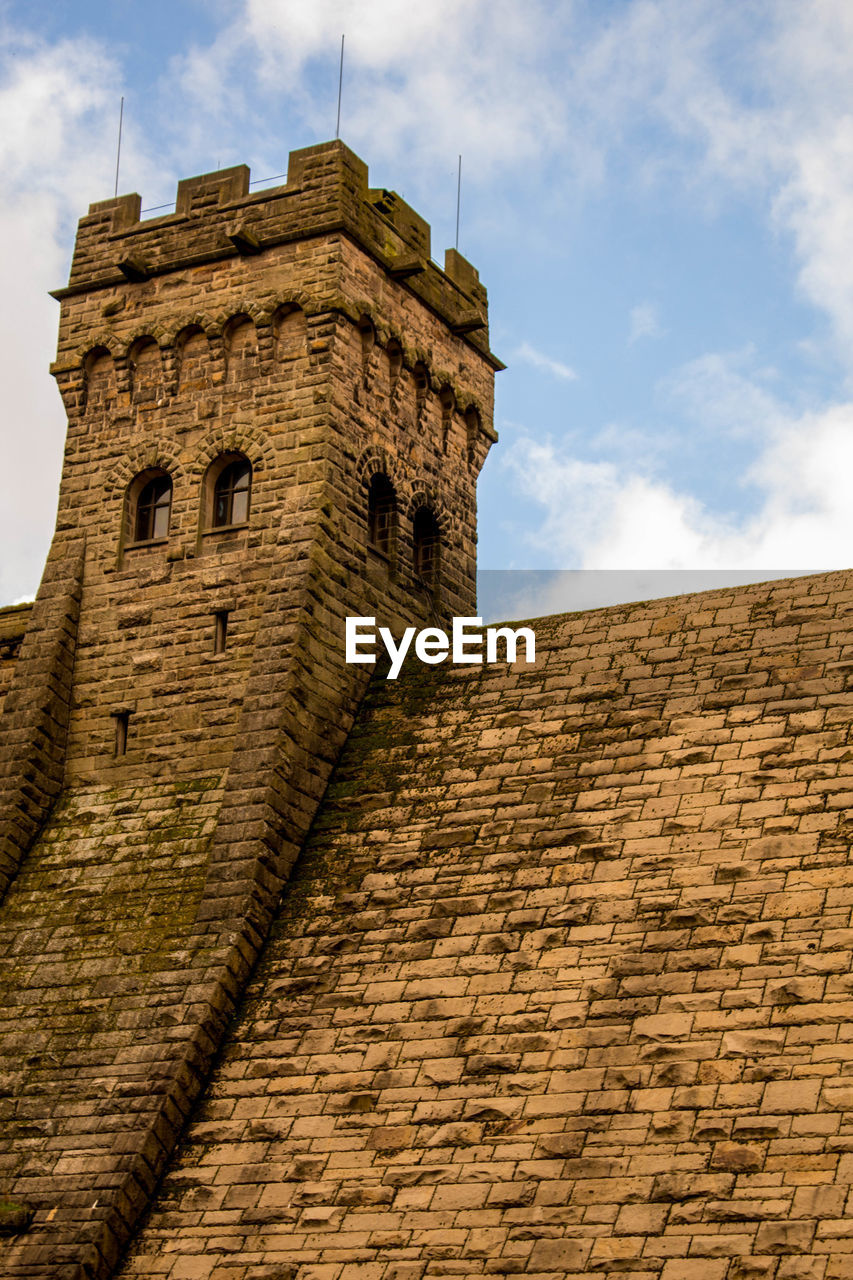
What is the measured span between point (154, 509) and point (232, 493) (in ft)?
3.83

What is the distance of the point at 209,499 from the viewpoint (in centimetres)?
2292

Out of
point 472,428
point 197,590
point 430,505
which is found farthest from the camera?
point 472,428

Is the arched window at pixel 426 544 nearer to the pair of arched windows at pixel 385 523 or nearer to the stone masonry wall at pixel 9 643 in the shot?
the pair of arched windows at pixel 385 523

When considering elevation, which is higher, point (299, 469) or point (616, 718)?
point (299, 469)

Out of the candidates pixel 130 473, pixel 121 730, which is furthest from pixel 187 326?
pixel 121 730

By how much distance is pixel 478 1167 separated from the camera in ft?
49.6

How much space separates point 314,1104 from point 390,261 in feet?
39.1

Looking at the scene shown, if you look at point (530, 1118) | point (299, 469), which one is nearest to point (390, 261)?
point (299, 469)

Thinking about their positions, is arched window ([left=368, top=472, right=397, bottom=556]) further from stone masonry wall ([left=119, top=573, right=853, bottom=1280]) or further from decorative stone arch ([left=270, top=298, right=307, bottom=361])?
stone masonry wall ([left=119, top=573, right=853, bottom=1280])

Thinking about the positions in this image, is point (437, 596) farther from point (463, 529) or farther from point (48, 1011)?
point (48, 1011)

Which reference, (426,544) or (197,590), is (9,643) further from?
(426,544)

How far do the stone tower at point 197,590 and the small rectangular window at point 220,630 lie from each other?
0.06 meters

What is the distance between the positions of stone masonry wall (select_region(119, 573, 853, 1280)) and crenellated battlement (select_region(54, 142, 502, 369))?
6.51 meters

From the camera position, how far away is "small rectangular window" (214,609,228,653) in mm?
21828
